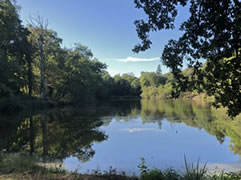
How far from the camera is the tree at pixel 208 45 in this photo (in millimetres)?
2688

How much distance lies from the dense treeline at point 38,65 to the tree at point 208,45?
16.7 meters

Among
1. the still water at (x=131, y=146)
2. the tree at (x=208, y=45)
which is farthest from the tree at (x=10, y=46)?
the tree at (x=208, y=45)

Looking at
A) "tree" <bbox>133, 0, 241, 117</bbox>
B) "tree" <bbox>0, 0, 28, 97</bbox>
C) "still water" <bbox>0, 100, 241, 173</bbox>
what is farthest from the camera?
"tree" <bbox>0, 0, 28, 97</bbox>

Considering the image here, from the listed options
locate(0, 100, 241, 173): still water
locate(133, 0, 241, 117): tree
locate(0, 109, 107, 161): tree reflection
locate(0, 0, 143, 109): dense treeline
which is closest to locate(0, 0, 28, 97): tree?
locate(0, 0, 143, 109): dense treeline

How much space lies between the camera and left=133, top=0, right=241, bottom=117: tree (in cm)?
269

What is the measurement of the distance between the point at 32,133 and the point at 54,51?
2171 centimetres

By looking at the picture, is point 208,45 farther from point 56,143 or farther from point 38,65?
point 38,65

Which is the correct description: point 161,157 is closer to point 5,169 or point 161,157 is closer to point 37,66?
point 5,169

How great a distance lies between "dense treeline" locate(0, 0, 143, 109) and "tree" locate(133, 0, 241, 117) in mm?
16683

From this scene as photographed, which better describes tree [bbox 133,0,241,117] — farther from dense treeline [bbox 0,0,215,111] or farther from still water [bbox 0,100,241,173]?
dense treeline [bbox 0,0,215,111]

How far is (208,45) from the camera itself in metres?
2.89

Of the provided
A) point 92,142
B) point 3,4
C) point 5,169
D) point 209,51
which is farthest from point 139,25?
point 3,4

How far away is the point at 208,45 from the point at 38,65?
29.6 meters

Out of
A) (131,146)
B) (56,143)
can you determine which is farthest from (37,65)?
(131,146)
